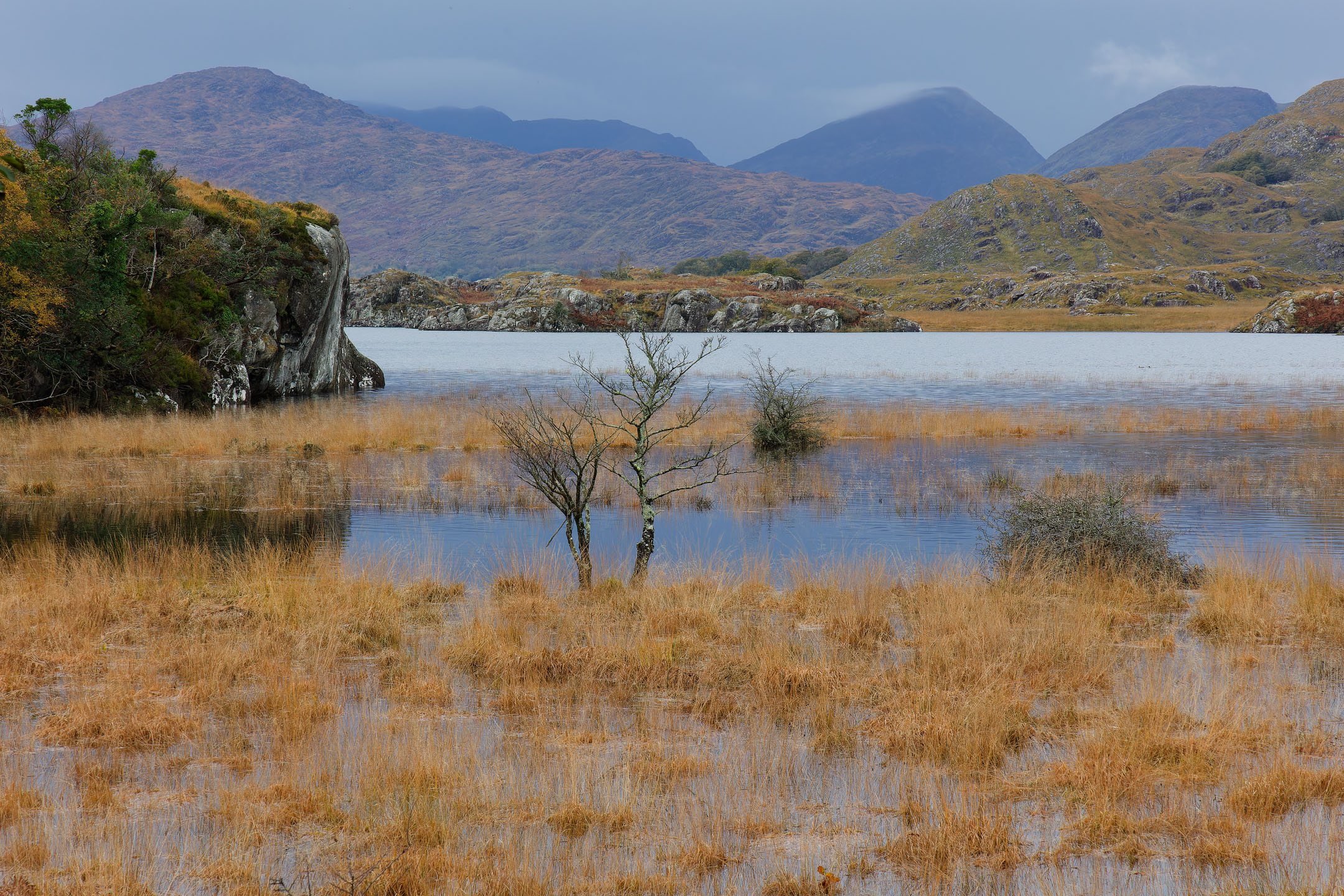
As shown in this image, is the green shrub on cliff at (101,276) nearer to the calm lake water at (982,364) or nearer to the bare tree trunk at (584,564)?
the calm lake water at (982,364)

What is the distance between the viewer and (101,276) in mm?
31312

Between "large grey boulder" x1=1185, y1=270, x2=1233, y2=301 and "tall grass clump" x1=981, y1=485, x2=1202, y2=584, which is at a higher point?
"large grey boulder" x1=1185, y1=270, x2=1233, y2=301

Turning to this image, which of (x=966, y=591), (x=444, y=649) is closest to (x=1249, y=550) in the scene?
(x=966, y=591)

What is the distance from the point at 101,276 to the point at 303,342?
57.0 feet

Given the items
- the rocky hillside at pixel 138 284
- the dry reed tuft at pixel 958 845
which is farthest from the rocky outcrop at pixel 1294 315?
the dry reed tuft at pixel 958 845

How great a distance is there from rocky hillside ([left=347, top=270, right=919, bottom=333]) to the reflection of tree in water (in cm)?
11525

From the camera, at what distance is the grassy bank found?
19.0 ft

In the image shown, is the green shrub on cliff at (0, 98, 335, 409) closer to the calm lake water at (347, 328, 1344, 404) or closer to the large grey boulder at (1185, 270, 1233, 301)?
the calm lake water at (347, 328, 1344, 404)

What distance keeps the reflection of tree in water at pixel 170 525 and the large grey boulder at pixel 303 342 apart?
20.9m

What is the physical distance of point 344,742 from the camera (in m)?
7.54

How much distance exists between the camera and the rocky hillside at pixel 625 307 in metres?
150

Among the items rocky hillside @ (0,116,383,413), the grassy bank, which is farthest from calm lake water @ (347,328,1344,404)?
the grassy bank

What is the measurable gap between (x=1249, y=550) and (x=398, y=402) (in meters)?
37.3

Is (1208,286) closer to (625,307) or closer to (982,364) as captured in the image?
(625,307)
